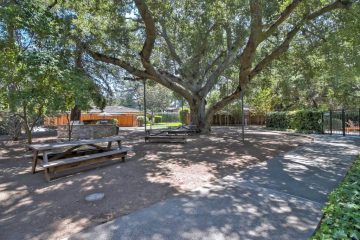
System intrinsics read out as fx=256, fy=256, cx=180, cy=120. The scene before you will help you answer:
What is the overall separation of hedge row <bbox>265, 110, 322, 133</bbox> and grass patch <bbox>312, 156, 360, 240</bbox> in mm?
11089

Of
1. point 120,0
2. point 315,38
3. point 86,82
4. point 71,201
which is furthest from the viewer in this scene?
point 315,38

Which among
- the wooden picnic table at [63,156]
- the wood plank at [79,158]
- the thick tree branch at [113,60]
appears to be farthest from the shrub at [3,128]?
the wood plank at [79,158]

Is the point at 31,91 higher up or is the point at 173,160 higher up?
the point at 31,91

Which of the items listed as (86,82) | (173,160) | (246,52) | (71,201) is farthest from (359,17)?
(71,201)

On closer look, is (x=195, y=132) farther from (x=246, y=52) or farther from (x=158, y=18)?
(x=158, y=18)

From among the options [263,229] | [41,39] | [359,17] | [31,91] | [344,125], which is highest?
[359,17]

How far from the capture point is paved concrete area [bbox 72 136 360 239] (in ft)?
9.75

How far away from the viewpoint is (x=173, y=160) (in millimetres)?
7051

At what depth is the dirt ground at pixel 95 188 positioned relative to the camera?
3.35 m

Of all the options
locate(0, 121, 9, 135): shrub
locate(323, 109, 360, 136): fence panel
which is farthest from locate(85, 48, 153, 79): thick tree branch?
locate(323, 109, 360, 136): fence panel

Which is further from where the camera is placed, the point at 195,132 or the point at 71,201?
the point at 195,132

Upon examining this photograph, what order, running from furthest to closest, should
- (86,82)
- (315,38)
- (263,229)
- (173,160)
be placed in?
(315,38) < (86,82) < (173,160) < (263,229)

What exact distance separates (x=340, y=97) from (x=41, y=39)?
81.2 feet

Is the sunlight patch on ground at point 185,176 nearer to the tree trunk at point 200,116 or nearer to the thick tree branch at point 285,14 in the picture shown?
the thick tree branch at point 285,14
